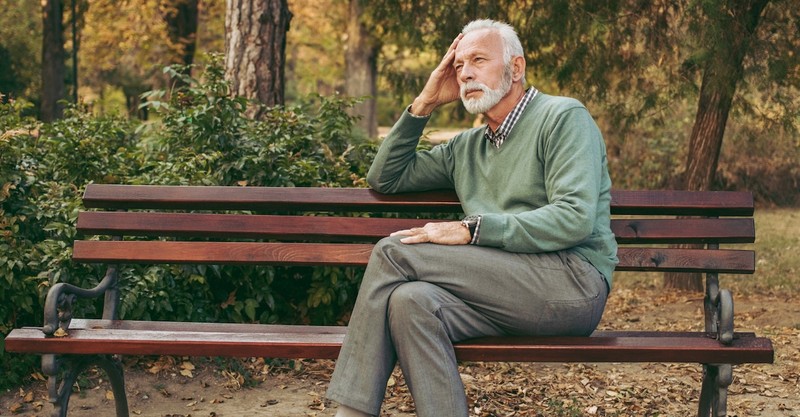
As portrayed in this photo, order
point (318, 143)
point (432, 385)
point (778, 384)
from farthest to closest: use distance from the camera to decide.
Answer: point (318, 143)
point (778, 384)
point (432, 385)

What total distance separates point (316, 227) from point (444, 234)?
A: 2.97ft

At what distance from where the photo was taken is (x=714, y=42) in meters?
7.22

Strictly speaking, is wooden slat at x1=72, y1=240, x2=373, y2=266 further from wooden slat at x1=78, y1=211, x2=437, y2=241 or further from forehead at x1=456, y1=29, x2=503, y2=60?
forehead at x1=456, y1=29, x2=503, y2=60

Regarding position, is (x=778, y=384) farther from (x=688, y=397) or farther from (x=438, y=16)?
(x=438, y=16)

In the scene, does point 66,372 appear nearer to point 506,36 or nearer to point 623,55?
point 506,36

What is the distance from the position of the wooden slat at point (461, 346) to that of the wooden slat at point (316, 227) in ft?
1.66

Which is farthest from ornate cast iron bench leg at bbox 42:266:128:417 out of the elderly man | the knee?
the knee

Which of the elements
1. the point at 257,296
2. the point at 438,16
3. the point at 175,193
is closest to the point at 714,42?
the point at 438,16

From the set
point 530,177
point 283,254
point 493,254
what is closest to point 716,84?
point 530,177

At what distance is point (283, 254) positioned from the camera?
165 inches

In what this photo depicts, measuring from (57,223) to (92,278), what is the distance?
32 centimetres

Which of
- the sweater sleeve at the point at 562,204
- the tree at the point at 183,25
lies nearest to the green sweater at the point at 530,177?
the sweater sleeve at the point at 562,204

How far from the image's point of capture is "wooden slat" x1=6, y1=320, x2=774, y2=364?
3.45 m

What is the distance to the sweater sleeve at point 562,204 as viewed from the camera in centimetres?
351
